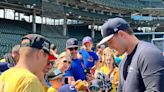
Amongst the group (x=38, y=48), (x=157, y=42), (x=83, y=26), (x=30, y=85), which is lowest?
(x=83, y=26)

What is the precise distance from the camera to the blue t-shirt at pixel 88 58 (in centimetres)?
793

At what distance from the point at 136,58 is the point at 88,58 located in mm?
4886

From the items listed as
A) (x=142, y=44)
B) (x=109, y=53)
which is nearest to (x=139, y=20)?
(x=109, y=53)

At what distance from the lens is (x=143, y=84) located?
314 centimetres

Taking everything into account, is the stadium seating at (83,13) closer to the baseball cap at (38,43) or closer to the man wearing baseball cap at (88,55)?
the man wearing baseball cap at (88,55)

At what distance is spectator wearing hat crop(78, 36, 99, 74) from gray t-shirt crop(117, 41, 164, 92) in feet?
15.3

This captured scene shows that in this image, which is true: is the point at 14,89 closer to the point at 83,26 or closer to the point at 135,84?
Answer: the point at 135,84

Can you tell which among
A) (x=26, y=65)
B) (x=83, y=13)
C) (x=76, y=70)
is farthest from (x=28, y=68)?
(x=83, y=13)

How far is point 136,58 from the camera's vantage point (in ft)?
10.3

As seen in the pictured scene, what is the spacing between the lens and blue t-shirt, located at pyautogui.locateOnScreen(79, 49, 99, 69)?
26.0ft

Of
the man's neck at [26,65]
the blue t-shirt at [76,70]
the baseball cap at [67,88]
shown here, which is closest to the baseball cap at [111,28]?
the man's neck at [26,65]

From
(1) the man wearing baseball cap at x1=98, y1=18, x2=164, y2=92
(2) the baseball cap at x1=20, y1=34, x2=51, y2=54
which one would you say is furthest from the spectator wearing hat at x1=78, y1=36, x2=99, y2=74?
(2) the baseball cap at x1=20, y1=34, x2=51, y2=54

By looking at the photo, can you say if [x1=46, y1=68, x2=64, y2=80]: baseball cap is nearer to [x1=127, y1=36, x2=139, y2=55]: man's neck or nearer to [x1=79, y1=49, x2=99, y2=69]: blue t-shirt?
[x1=127, y1=36, x2=139, y2=55]: man's neck

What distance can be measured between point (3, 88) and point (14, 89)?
13 cm
